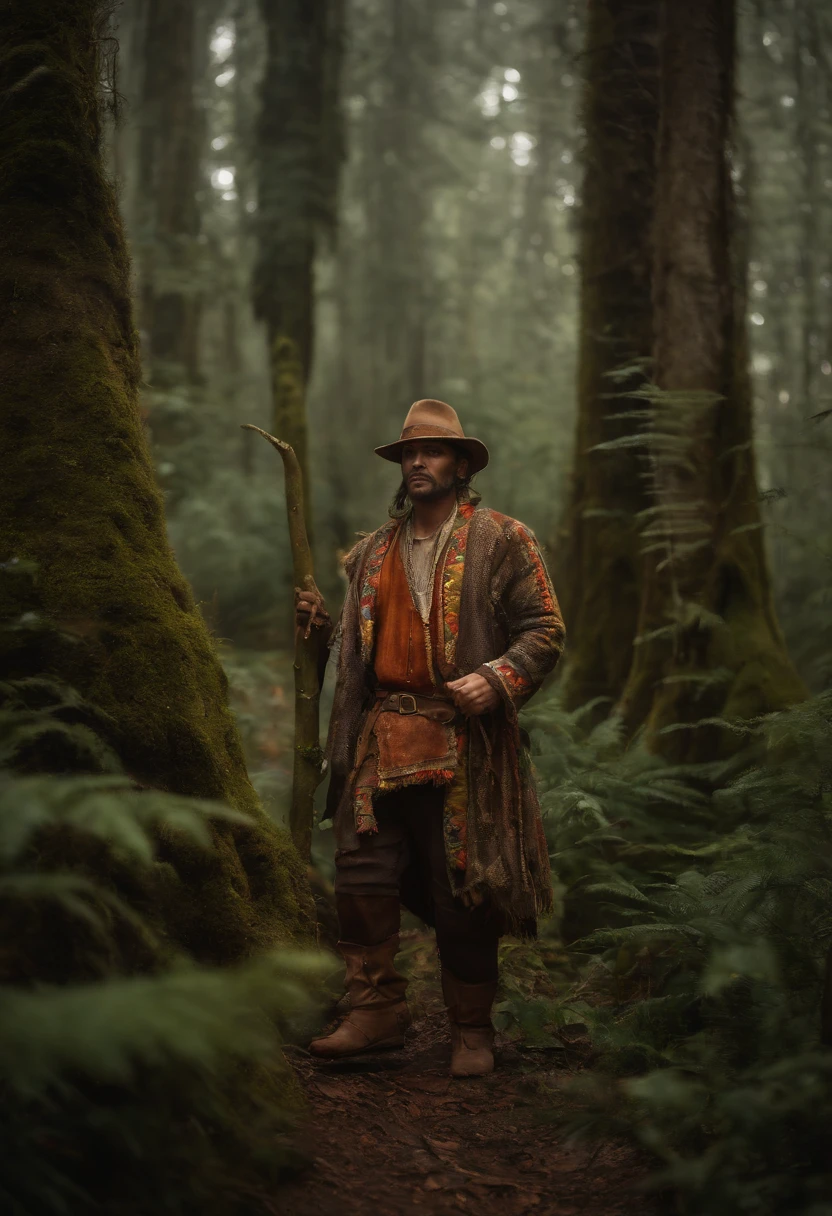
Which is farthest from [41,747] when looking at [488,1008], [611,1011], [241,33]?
[241,33]

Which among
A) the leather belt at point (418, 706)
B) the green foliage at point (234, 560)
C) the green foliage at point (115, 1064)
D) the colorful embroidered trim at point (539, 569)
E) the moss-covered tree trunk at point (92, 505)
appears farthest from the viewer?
the green foliage at point (234, 560)

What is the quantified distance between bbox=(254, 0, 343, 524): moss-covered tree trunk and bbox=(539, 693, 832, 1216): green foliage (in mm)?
8665

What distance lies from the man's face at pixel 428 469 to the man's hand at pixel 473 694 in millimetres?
1028

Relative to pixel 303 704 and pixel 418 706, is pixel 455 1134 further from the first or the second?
pixel 303 704

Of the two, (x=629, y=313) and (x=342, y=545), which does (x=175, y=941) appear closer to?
(x=629, y=313)

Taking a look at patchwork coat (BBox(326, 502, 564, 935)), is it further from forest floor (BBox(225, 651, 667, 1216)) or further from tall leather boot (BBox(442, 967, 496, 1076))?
forest floor (BBox(225, 651, 667, 1216))

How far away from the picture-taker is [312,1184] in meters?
3.04

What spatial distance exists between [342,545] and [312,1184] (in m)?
14.4

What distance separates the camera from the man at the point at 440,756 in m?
4.51

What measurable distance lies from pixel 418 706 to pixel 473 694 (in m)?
0.40

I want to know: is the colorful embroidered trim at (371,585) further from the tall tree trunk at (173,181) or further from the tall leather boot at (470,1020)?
the tall tree trunk at (173,181)

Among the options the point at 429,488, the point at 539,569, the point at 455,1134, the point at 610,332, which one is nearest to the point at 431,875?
the point at 455,1134

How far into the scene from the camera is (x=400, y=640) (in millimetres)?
4793

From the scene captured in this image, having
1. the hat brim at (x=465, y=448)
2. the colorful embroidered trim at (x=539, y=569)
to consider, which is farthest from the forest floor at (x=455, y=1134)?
the hat brim at (x=465, y=448)
